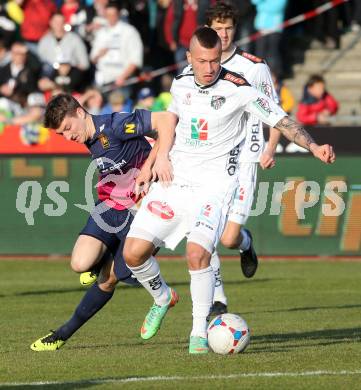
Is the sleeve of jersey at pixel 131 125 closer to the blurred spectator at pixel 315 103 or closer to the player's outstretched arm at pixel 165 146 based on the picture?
the player's outstretched arm at pixel 165 146

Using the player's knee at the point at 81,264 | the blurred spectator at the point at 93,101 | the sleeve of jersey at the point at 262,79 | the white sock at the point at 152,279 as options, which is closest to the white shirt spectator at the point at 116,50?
the blurred spectator at the point at 93,101

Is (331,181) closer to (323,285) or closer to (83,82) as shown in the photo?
(323,285)

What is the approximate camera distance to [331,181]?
57.9 ft

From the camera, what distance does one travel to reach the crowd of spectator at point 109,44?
21.7 metres

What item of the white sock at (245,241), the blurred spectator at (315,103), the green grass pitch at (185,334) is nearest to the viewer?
the green grass pitch at (185,334)

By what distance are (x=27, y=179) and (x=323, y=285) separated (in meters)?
5.32

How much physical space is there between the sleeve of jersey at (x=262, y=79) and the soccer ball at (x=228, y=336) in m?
2.87

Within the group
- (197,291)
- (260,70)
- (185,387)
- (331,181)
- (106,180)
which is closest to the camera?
(185,387)

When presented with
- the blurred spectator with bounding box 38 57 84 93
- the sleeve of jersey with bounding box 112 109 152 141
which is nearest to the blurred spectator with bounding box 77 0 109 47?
the blurred spectator with bounding box 38 57 84 93

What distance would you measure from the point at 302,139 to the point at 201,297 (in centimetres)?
135

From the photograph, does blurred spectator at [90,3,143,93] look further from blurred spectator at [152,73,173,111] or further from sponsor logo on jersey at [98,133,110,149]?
sponsor logo on jersey at [98,133,110,149]

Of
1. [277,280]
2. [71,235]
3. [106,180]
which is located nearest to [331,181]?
[277,280]

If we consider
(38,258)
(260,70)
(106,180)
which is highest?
(260,70)

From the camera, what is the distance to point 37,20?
2316cm
